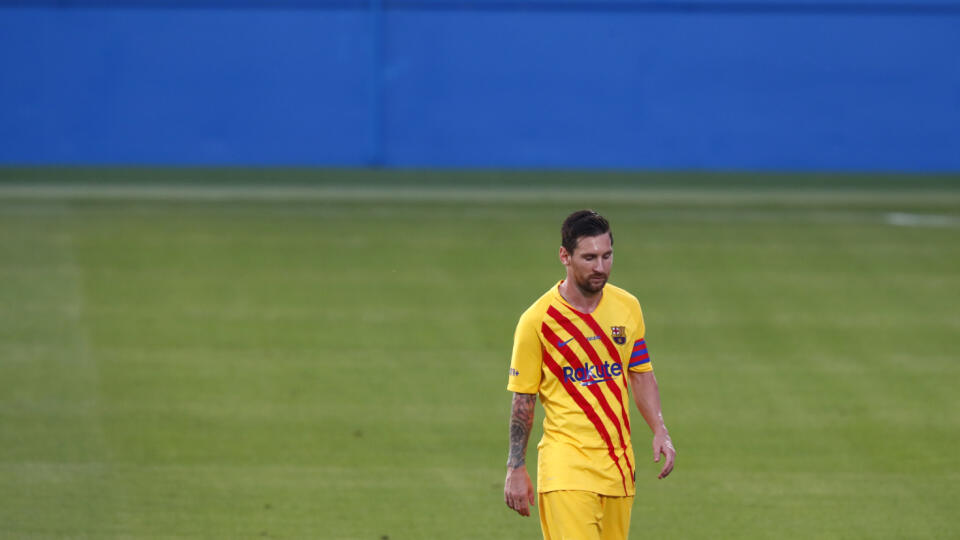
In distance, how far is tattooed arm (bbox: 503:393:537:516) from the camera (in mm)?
5312

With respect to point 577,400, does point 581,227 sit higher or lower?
higher

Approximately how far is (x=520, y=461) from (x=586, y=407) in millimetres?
341

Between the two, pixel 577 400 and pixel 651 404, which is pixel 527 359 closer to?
pixel 577 400

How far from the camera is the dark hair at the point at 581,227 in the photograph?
517 centimetres

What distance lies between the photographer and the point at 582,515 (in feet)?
Result: 17.1

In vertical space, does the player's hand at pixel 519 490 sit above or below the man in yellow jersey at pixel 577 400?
below

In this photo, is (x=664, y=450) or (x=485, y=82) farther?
(x=485, y=82)

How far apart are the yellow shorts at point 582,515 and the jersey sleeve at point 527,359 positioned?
0.44 meters

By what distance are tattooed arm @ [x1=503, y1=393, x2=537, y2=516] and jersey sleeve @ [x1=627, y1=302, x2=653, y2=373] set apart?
0.45 metres

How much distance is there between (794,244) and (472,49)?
763 cm

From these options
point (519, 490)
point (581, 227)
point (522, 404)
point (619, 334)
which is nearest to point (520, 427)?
point (522, 404)

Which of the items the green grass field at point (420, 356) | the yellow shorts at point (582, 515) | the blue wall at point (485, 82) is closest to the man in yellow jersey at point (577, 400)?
the yellow shorts at point (582, 515)

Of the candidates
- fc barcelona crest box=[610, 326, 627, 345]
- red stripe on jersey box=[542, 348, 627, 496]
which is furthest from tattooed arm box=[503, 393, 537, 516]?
fc barcelona crest box=[610, 326, 627, 345]

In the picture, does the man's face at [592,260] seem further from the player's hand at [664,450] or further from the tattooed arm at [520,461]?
the player's hand at [664,450]
